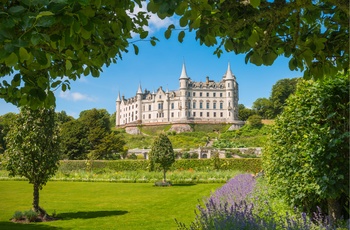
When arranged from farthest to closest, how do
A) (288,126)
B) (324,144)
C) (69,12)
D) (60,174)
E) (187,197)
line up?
(60,174)
(187,197)
(288,126)
(324,144)
(69,12)

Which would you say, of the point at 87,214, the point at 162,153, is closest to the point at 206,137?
the point at 162,153

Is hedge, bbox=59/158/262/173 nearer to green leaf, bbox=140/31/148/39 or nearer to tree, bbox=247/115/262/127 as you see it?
green leaf, bbox=140/31/148/39

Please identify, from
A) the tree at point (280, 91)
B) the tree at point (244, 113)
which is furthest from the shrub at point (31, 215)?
the tree at point (244, 113)

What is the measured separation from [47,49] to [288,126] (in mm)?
5672

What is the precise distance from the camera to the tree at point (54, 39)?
1734 millimetres

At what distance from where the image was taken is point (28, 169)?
426 inches

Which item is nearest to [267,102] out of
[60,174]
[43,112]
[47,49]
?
[60,174]

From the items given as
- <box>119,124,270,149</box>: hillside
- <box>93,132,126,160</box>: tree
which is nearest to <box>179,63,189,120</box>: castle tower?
<box>119,124,270,149</box>: hillside

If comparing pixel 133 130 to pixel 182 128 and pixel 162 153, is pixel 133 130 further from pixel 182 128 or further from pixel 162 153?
pixel 162 153

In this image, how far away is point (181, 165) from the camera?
3419 cm

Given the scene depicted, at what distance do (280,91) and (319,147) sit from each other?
7416 cm

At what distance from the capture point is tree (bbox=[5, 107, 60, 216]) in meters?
10.8

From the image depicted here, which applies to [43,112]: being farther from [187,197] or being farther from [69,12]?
[69,12]

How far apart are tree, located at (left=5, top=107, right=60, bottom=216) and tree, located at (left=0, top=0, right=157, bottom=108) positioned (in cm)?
702
